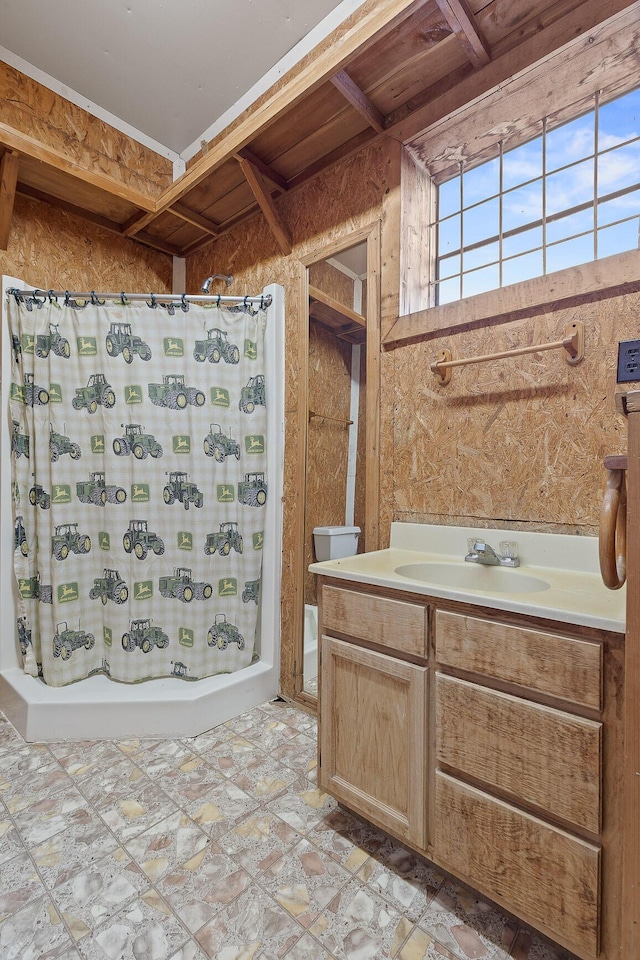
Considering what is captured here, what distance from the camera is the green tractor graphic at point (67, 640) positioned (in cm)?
202

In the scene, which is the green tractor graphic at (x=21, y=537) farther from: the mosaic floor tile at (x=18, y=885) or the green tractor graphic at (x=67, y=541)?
the mosaic floor tile at (x=18, y=885)

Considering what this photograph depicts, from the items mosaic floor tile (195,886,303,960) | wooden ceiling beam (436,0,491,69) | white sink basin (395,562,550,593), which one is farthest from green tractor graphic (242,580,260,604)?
wooden ceiling beam (436,0,491,69)

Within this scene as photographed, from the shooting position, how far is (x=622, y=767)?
0.90 metres

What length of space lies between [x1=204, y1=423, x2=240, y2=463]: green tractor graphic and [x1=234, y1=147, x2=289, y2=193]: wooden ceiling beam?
122 cm

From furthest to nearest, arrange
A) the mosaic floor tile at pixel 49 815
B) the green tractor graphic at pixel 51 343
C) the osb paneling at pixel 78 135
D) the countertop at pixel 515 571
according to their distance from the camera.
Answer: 1. the osb paneling at pixel 78 135
2. the green tractor graphic at pixel 51 343
3. the mosaic floor tile at pixel 49 815
4. the countertop at pixel 515 571

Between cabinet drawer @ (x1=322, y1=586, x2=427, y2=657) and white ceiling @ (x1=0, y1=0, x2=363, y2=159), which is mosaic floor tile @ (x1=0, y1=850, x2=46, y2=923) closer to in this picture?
cabinet drawer @ (x1=322, y1=586, x2=427, y2=657)

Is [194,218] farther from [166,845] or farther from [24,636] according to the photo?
[166,845]

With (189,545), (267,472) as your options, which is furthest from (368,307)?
(189,545)

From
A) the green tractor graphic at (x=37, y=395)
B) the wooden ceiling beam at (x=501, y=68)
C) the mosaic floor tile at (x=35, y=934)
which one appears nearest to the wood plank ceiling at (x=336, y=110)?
the wooden ceiling beam at (x=501, y=68)

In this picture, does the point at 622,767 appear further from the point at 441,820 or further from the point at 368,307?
the point at 368,307

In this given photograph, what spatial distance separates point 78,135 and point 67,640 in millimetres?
2590

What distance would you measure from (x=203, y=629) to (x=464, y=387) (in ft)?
5.13

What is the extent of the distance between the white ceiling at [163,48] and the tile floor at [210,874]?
3.09m

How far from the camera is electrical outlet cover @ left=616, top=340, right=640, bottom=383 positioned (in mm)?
1266
